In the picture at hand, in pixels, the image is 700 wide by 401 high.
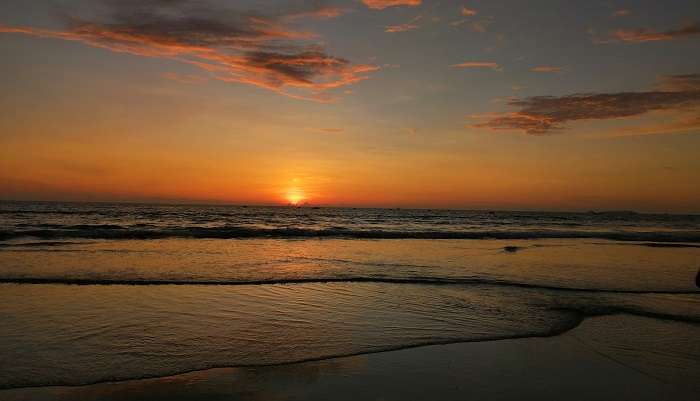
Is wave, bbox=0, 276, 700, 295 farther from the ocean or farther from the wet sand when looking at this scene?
the wet sand

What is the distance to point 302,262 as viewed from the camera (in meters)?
16.0

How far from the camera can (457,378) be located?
5.14m

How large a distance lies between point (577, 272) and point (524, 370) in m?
11.0

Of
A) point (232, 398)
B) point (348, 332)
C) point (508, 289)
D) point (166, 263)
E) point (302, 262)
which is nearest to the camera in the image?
point (232, 398)

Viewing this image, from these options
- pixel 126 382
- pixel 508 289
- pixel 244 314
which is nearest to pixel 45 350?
pixel 126 382

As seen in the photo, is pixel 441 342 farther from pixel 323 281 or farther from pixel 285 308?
pixel 323 281

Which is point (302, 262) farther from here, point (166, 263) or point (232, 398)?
point (232, 398)

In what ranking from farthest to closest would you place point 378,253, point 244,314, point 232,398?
point 378,253, point 244,314, point 232,398

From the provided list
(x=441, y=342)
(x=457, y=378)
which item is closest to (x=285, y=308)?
(x=441, y=342)

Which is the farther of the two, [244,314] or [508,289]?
[508,289]

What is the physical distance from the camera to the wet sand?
4.56 metres

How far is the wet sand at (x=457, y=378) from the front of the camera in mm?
4562

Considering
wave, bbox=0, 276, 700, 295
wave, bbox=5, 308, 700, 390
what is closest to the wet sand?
wave, bbox=5, 308, 700, 390

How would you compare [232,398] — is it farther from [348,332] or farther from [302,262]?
[302,262]
